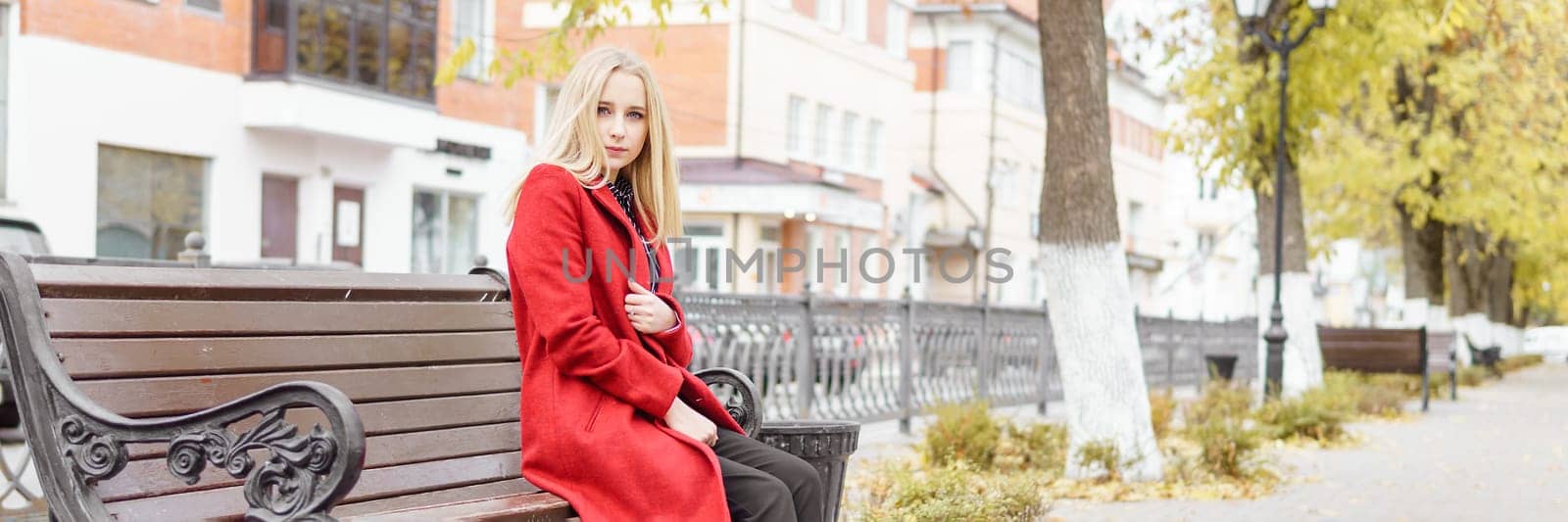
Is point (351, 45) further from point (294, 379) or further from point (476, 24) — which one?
point (294, 379)

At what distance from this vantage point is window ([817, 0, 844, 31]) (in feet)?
136

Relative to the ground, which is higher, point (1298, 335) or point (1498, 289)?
point (1498, 289)

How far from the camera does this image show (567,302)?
14.0ft

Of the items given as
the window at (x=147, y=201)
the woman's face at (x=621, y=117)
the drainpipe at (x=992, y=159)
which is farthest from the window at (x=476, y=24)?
the woman's face at (x=621, y=117)

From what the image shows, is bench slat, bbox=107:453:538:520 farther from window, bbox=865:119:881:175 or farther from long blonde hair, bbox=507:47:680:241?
window, bbox=865:119:881:175

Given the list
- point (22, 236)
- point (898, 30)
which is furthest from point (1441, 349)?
point (898, 30)

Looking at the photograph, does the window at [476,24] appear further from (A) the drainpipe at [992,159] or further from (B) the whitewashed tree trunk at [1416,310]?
(A) the drainpipe at [992,159]

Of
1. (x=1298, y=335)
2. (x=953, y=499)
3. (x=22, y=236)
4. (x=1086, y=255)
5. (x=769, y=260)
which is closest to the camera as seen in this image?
(x=953, y=499)

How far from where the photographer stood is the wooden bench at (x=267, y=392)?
3.74 m

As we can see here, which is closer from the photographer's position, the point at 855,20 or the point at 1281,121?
the point at 1281,121

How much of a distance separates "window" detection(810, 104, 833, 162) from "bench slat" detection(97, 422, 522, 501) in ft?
118

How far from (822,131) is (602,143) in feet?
121

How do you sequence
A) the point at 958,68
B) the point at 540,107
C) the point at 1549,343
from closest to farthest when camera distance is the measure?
the point at 540,107 → the point at 958,68 → the point at 1549,343

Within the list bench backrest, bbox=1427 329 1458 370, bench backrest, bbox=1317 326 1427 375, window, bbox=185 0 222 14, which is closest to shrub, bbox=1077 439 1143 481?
bench backrest, bbox=1317 326 1427 375
